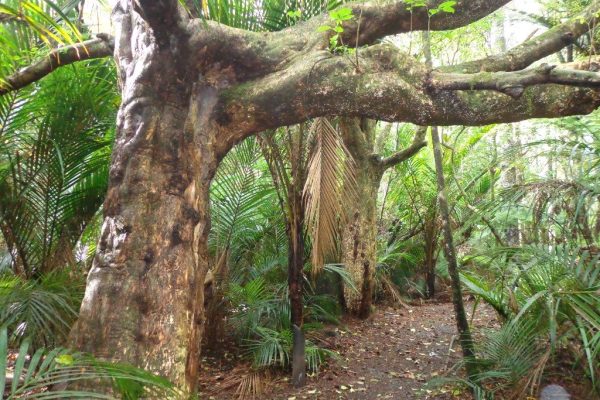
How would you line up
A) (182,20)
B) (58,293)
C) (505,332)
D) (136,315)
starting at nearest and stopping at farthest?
(136,315), (182,20), (58,293), (505,332)

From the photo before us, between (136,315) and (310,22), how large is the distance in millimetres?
2428

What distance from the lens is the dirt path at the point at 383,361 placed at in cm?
398

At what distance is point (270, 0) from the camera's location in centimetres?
366

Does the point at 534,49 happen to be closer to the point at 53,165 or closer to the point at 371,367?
the point at 371,367

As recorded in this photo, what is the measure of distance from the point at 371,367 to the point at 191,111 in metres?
3.26

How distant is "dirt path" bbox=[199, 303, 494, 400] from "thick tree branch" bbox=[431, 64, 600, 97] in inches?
91.0

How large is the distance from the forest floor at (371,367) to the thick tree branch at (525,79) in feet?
6.68

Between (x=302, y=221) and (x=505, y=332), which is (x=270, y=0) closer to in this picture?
(x=302, y=221)

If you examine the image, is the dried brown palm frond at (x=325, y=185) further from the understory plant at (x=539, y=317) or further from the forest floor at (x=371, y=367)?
the forest floor at (x=371, y=367)

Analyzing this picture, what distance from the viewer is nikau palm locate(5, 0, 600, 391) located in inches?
98.7

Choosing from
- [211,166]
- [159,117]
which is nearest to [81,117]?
[159,117]

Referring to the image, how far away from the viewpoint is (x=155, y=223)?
8.72ft

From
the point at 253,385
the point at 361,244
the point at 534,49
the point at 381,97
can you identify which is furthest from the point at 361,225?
the point at 381,97

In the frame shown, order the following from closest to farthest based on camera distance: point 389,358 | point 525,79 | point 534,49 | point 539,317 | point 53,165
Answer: point 525,79 < point 539,317 < point 53,165 < point 534,49 < point 389,358
